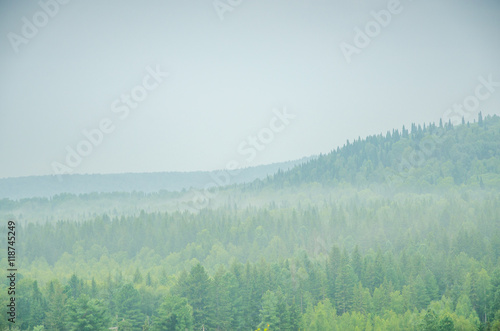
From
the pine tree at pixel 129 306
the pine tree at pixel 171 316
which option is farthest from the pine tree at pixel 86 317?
the pine tree at pixel 129 306

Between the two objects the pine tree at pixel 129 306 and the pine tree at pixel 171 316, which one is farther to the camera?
the pine tree at pixel 129 306

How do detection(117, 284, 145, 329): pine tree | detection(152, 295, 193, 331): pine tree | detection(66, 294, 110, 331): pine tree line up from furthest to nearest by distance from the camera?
detection(117, 284, 145, 329): pine tree, detection(152, 295, 193, 331): pine tree, detection(66, 294, 110, 331): pine tree

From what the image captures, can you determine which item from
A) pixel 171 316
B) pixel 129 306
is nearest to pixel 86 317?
pixel 171 316

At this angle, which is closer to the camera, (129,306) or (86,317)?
(86,317)

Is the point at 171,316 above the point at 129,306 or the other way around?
the other way around

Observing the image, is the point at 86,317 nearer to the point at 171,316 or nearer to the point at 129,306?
the point at 171,316

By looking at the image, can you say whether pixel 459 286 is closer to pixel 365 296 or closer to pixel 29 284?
pixel 365 296

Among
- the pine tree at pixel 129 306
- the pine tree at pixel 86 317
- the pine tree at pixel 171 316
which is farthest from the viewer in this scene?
the pine tree at pixel 129 306

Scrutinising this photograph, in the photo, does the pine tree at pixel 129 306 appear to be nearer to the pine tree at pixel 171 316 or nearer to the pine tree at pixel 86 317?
the pine tree at pixel 171 316

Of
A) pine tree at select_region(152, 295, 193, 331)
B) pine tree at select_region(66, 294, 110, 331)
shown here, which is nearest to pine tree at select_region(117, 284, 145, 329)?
pine tree at select_region(152, 295, 193, 331)

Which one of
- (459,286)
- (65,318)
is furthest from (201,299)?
(459,286)

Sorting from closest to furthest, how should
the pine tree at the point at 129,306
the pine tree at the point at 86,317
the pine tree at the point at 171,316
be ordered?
the pine tree at the point at 86,317, the pine tree at the point at 171,316, the pine tree at the point at 129,306

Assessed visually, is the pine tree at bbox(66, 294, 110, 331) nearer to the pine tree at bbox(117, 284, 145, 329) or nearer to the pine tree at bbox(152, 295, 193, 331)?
the pine tree at bbox(152, 295, 193, 331)

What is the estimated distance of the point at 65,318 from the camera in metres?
87.4
